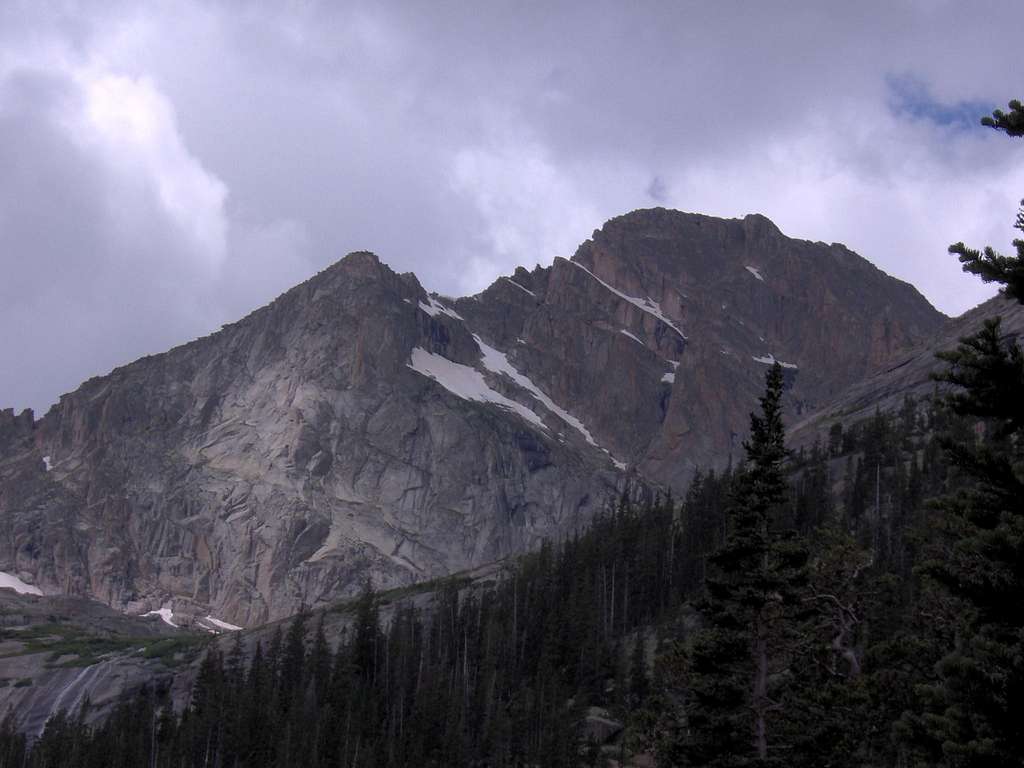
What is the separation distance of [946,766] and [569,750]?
63922 mm

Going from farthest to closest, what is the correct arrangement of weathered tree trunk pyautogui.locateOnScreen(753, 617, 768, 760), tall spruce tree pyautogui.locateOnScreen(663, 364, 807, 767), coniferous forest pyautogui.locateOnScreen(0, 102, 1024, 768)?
tall spruce tree pyautogui.locateOnScreen(663, 364, 807, 767), weathered tree trunk pyautogui.locateOnScreen(753, 617, 768, 760), coniferous forest pyautogui.locateOnScreen(0, 102, 1024, 768)

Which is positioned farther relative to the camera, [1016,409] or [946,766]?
[946,766]

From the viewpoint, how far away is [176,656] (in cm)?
15988

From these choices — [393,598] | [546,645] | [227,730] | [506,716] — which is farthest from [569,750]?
[393,598]

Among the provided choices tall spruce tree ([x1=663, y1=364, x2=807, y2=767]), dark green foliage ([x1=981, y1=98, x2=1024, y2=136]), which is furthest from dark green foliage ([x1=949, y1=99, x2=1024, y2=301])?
tall spruce tree ([x1=663, y1=364, x2=807, y2=767])

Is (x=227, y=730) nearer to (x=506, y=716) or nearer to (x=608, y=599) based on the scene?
(x=506, y=716)

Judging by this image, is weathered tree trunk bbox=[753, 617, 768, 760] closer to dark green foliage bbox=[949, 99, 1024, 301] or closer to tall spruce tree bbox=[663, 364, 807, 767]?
tall spruce tree bbox=[663, 364, 807, 767]

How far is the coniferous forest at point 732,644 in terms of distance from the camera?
661 inches

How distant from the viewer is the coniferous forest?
16.8 meters

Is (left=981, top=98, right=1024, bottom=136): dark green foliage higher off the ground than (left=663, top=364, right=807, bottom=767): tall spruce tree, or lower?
higher

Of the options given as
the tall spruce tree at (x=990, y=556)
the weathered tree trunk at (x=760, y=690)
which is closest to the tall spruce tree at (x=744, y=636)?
the weathered tree trunk at (x=760, y=690)

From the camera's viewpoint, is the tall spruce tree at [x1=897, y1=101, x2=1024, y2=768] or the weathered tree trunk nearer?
the tall spruce tree at [x1=897, y1=101, x2=1024, y2=768]

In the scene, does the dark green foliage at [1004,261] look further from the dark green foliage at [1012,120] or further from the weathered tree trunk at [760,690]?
the weathered tree trunk at [760,690]

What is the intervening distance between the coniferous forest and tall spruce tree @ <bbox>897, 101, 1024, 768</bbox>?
0.04 meters
